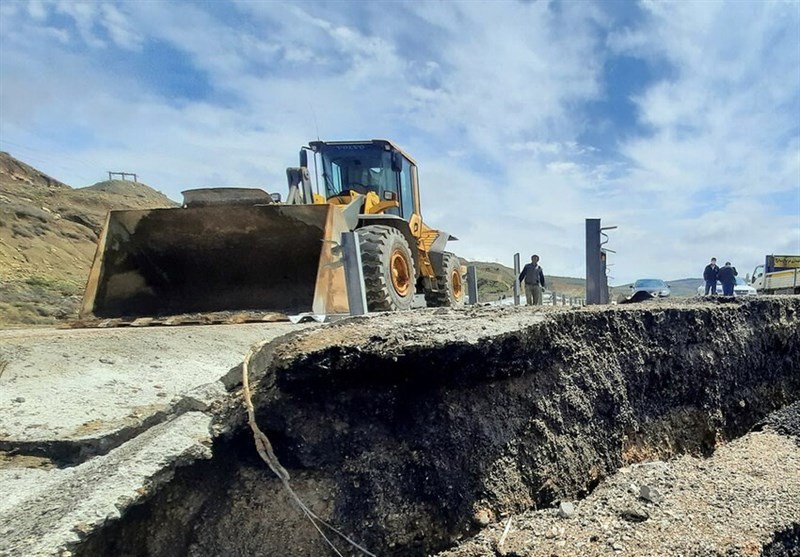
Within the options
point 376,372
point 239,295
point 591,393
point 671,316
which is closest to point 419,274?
point 239,295

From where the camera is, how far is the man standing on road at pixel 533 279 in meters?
9.57

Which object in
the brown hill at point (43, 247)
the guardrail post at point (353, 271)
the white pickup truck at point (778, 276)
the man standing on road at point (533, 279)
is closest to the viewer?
the guardrail post at point (353, 271)

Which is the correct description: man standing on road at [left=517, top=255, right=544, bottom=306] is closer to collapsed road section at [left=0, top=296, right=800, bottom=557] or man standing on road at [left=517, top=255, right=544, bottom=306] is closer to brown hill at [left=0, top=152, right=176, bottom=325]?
collapsed road section at [left=0, top=296, right=800, bottom=557]

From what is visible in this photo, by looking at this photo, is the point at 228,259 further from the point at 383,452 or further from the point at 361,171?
the point at 383,452

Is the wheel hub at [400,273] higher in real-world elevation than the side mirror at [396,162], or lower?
lower

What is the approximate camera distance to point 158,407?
3.02 metres

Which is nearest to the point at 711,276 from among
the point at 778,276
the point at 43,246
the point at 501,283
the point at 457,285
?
the point at 778,276

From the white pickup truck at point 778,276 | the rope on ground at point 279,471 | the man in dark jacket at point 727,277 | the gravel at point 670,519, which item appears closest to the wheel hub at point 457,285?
the gravel at point 670,519

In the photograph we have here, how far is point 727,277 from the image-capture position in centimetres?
1413

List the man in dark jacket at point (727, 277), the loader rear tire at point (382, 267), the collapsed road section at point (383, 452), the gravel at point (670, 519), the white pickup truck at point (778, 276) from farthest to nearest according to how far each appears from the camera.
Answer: the white pickup truck at point (778, 276) → the man in dark jacket at point (727, 277) → the loader rear tire at point (382, 267) → the gravel at point (670, 519) → the collapsed road section at point (383, 452)

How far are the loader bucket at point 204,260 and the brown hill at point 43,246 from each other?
6.26 metres

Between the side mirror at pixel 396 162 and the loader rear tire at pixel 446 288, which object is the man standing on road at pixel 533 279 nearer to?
the loader rear tire at pixel 446 288

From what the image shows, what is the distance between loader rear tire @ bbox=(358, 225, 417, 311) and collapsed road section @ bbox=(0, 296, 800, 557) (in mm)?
3132

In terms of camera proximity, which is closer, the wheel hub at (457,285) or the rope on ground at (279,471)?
the rope on ground at (279,471)
